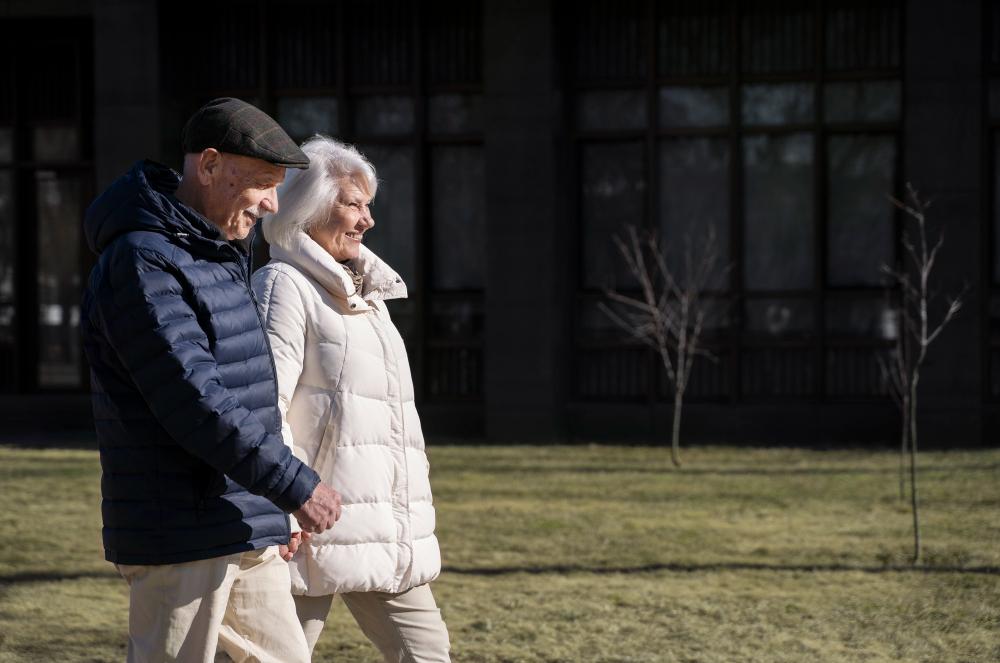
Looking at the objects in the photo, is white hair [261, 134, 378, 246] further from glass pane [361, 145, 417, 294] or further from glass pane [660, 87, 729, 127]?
glass pane [361, 145, 417, 294]

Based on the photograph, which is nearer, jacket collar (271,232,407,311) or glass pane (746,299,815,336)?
jacket collar (271,232,407,311)

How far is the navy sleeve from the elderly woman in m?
0.65

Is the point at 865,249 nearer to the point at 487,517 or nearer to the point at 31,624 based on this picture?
the point at 487,517

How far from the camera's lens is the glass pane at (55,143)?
18.0 metres

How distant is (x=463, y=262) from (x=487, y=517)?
21.8 ft

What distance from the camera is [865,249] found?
15.8 meters

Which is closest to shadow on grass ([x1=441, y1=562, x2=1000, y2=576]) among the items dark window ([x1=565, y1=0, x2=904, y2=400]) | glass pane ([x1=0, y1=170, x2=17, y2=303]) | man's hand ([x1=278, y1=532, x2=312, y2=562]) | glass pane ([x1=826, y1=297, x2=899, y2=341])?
man's hand ([x1=278, y1=532, x2=312, y2=562])

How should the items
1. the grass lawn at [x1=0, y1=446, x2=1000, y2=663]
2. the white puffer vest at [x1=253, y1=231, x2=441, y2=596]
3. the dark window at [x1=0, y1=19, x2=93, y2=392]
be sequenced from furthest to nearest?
the dark window at [x1=0, y1=19, x2=93, y2=392], the grass lawn at [x1=0, y1=446, x2=1000, y2=663], the white puffer vest at [x1=253, y1=231, x2=441, y2=596]

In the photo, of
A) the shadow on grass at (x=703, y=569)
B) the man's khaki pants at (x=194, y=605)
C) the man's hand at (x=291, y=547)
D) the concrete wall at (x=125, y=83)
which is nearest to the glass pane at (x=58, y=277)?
the concrete wall at (x=125, y=83)

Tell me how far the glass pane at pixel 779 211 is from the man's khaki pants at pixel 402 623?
12.1 meters

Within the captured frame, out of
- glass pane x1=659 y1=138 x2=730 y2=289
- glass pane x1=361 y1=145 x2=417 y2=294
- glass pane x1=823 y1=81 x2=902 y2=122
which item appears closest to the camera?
glass pane x1=823 y1=81 x2=902 y2=122

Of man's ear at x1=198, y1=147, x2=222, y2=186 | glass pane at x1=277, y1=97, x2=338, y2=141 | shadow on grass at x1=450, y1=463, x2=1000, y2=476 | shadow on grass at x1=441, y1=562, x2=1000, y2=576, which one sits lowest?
shadow on grass at x1=450, y1=463, x2=1000, y2=476

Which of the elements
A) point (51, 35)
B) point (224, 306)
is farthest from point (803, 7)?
point (224, 306)

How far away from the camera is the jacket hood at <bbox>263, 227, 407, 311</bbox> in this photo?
A: 4.20 m
